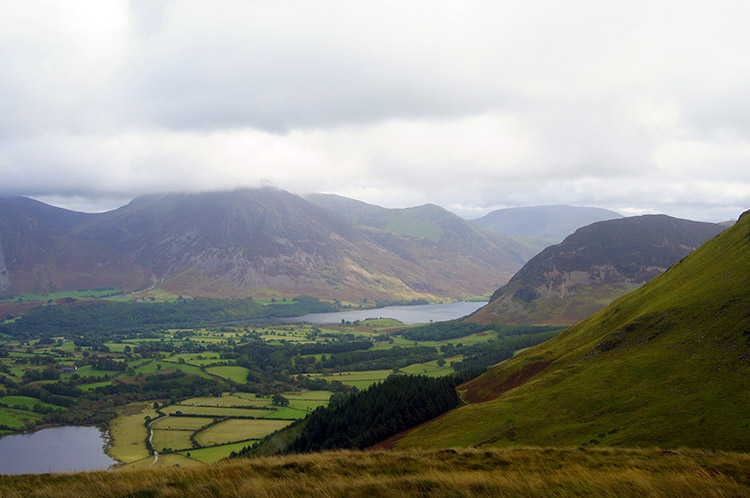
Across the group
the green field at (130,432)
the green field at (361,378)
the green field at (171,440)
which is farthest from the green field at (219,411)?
the green field at (361,378)

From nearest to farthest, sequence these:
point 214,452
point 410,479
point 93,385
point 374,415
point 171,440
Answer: point 410,479 → point 374,415 → point 214,452 → point 171,440 → point 93,385

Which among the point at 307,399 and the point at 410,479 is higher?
the point at 410,479

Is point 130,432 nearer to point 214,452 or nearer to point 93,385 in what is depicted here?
point 214,452

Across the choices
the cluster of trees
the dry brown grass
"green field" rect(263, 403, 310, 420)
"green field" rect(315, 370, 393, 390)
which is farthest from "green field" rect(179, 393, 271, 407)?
the dry brown grass

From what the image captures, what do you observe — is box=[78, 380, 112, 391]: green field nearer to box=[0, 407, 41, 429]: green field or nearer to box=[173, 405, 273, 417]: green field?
box=[0, 407, 41, 429]: green field

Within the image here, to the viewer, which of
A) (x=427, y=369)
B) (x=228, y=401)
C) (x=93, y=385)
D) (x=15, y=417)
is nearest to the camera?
(x=15, y=417)

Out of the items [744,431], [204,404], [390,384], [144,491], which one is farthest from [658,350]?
[204,404]

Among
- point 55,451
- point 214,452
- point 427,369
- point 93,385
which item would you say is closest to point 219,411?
point 214,452
